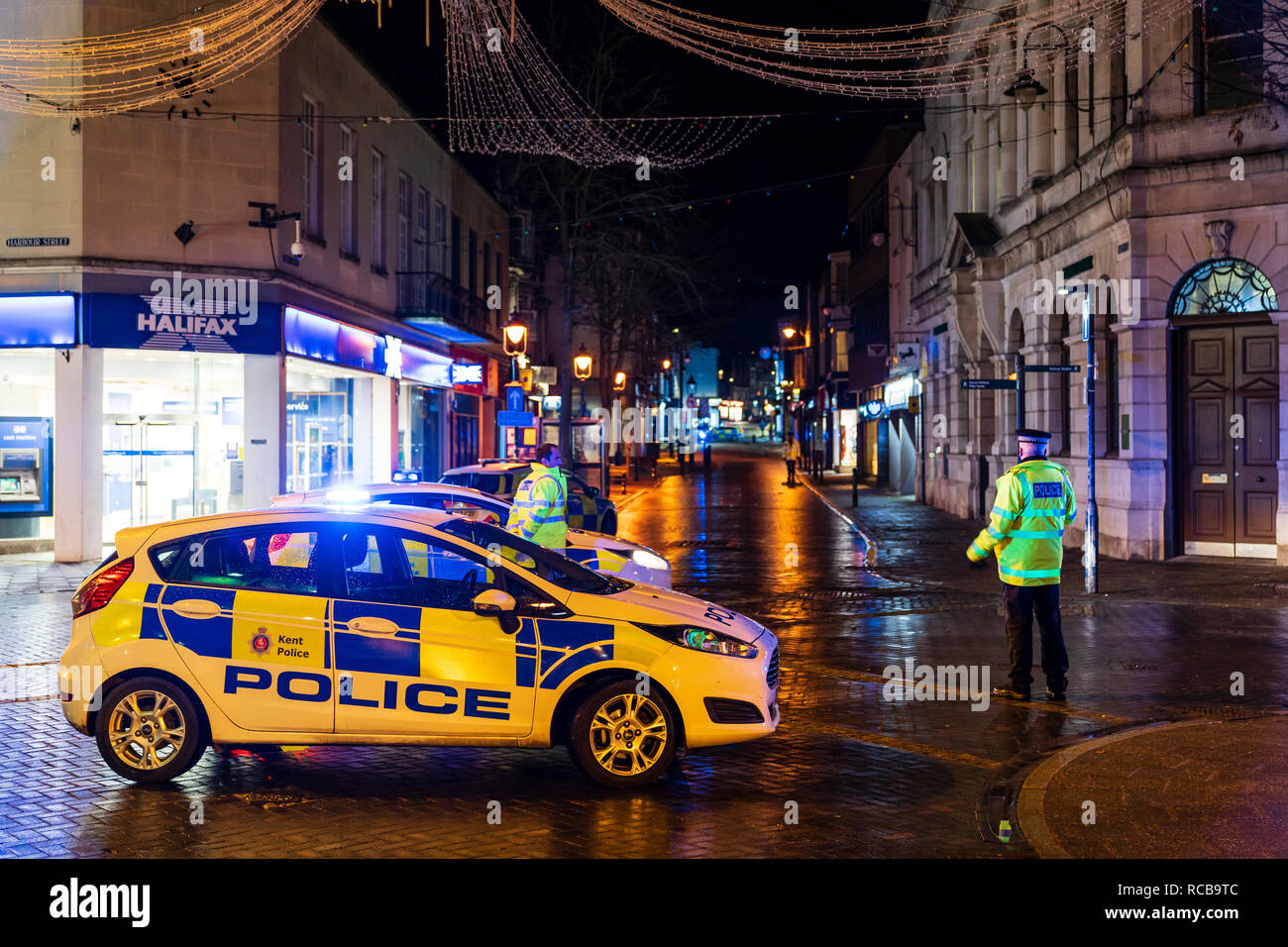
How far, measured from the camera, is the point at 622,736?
7023 mm

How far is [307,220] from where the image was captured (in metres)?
22.6

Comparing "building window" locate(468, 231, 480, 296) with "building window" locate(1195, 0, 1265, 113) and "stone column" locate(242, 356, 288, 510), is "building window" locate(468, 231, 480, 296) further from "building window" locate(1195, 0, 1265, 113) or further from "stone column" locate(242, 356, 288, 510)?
"building window" locate(1195, 0, 1265, 113)

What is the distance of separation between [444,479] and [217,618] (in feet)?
40.0

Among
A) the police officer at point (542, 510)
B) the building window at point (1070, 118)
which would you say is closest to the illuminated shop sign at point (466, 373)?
the building window at point (1070, 118)

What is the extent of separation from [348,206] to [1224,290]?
15.8 m

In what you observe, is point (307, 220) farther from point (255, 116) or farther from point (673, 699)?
point (673, 699)

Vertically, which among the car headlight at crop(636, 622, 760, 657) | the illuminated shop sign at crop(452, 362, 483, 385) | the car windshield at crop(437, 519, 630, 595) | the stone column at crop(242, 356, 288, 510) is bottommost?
the car headlight at crop(636, 622, 760, 657)

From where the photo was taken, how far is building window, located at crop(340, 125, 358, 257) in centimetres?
2458

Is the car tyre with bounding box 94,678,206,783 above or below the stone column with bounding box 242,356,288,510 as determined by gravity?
below

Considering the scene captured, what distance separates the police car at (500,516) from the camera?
1272 cm

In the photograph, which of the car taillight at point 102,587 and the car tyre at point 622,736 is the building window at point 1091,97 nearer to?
the car tyre at point 622,736

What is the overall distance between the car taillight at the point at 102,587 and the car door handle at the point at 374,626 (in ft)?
4.47

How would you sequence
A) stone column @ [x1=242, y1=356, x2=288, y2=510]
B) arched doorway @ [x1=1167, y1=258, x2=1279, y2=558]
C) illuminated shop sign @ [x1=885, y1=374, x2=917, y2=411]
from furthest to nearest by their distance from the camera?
illuminated shop sign @ [x1=885, y1=374, x2=917, y2=411] → stone column @ [x1=242, y1=356, x2=288, y2=510] → arched doorway @ [x1=1167, y1=258, x2=1279, y2=558]

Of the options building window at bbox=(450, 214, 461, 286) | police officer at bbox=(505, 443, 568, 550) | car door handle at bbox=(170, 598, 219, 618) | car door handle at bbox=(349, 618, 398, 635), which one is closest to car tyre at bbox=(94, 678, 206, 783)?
car door handle at bbox=(170, 598, 219, 618)
